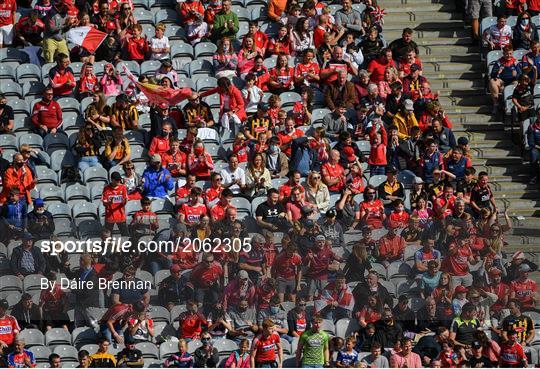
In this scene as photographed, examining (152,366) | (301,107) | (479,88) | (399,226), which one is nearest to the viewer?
(152,366)

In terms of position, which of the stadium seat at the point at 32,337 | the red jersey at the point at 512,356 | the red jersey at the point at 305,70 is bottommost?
the red jersey at the point at 512,356

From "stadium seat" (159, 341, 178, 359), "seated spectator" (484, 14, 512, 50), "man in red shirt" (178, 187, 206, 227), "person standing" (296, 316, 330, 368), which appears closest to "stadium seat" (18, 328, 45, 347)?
"stadium seat" (159, 341, 178, 359)

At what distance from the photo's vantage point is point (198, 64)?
28.2 m

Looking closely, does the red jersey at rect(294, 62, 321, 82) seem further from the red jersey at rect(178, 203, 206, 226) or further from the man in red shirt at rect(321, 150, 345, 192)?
the red jersey at rect(178, 203, 206, 226)

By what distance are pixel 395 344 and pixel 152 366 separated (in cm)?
334

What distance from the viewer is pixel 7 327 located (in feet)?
77.9

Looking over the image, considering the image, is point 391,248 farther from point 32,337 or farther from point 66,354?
point 32,337

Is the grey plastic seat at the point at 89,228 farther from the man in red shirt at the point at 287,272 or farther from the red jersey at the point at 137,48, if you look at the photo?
the red jersey at the point at 137,48

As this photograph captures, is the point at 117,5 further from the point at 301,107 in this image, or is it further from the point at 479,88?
the point at 479,88

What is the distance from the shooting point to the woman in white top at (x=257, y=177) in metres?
25.9

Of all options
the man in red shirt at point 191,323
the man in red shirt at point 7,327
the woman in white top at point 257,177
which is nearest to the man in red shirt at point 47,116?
the woman in white top at point 257,177

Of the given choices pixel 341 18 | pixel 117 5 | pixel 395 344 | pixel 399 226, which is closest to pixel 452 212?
pixel 399 226

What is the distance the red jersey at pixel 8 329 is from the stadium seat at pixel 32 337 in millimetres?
106

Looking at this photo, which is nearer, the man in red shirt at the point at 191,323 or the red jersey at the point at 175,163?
the man in red shirt at the point at 191,323
